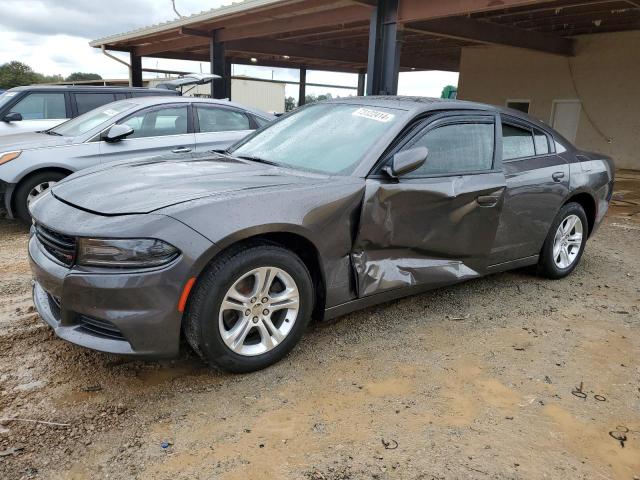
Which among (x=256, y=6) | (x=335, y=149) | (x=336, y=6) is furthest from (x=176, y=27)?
(x=335, y=149)

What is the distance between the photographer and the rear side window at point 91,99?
27.6 ft

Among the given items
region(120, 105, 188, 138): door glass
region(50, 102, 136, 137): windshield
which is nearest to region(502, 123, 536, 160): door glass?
region(120, 105, 188, 138): door glass

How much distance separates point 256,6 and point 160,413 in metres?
10.1

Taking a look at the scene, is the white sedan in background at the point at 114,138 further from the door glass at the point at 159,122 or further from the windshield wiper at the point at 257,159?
the windshield wiper at the point at 257,159

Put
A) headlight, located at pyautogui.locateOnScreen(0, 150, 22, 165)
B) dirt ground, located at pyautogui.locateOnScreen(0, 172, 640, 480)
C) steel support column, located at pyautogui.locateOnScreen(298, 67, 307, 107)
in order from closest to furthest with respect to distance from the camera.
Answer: dirt ground, located at pyautogui.locateOnScreen(0, 172, 640, 480)
headlight, located at pyautogui.locateOnScreen(0, 150, 22, 165)
steel support column, located at pyautogui.locateOnScreen(298, 67, 307, 107)

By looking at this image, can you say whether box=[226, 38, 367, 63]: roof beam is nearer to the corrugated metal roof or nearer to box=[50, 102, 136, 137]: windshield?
the corrugated metal roof

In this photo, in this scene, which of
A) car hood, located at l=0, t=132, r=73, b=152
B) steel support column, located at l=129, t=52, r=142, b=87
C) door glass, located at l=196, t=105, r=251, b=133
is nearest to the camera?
car hood, located at l=0, t=132, r=73, b=152

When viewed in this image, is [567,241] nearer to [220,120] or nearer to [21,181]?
[220,120]

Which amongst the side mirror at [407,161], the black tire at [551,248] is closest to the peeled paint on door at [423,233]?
the side mirror at [407,161]

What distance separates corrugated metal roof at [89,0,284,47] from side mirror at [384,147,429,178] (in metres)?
8.17

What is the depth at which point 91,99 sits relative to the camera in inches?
331

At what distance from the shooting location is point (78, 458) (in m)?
2.23

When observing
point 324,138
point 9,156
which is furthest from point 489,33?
point 9,156

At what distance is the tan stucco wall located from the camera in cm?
1351
